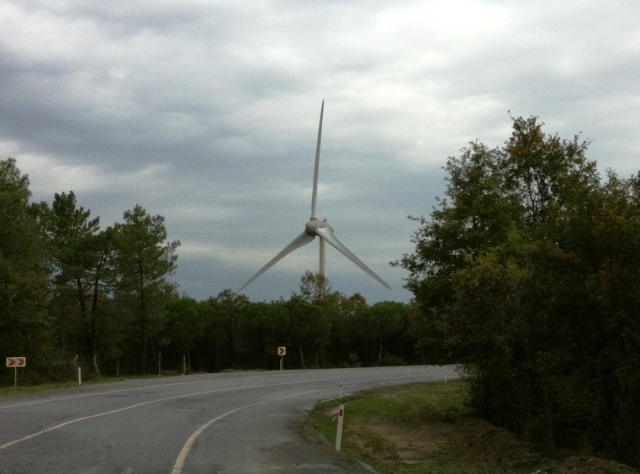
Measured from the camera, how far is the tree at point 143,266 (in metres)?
61.7

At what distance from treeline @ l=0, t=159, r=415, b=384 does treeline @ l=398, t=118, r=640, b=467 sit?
3879mm

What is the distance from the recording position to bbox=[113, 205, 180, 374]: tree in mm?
61719

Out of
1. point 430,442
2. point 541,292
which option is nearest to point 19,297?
point 430,442

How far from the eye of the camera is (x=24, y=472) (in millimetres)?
12609

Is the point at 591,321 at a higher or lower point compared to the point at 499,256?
lower

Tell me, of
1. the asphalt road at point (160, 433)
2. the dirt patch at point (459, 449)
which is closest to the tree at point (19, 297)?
the asphalt road at point (160, 433)

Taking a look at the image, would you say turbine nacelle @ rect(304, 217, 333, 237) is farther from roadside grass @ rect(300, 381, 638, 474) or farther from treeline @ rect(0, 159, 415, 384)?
roadside grass @ rect(300, 381, 638, 474)

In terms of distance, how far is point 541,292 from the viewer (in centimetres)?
1781

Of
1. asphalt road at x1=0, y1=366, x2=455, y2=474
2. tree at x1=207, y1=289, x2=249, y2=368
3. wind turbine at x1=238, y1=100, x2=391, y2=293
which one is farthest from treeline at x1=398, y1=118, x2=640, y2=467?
tree at x1=207, y1=289, x2=249, y2=368

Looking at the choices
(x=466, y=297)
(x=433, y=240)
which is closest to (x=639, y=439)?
(x=466, y=297)

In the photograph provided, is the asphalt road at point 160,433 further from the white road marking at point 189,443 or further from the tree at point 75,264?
the tree at point 75,264

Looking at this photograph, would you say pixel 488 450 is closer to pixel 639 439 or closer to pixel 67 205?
pixel 639 439

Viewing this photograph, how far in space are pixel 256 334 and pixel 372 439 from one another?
58532mm

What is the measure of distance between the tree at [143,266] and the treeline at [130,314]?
0.26 ft
